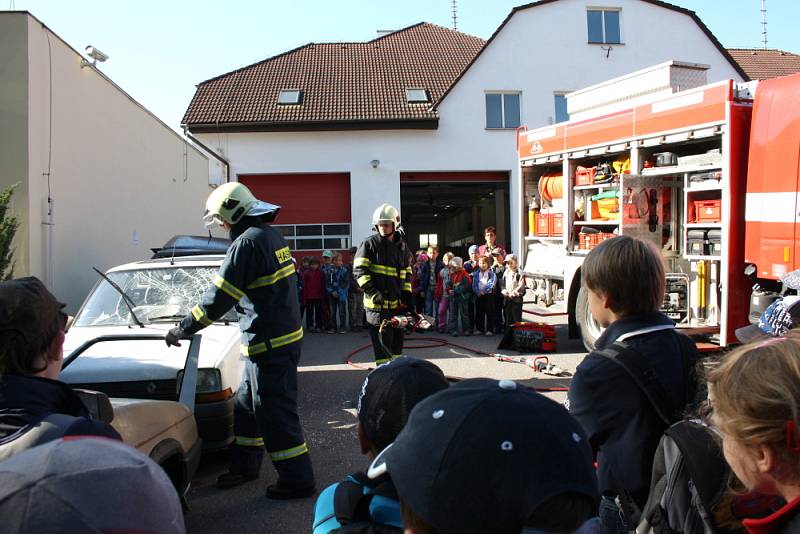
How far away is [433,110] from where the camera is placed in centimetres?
2261

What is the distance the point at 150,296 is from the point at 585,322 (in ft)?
19.2

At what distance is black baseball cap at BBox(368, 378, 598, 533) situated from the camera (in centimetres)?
113

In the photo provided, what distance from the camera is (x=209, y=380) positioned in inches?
202

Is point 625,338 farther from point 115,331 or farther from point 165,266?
point 165,266

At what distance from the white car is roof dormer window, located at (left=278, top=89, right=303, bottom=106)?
1700 cm

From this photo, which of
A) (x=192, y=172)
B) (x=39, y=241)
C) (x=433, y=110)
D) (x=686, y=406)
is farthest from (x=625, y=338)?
(x=192, y=172)

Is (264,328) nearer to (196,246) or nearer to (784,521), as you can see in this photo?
(784,521)

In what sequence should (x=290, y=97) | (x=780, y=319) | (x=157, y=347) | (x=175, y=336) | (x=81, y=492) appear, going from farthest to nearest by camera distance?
(x=290, y=97)
(x=157, y=347)
(x=175, y=336)
(x=780, y=319)
(x=81, y=492)

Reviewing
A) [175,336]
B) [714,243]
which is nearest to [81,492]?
[175,336]

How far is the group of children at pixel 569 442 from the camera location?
3.74 ft

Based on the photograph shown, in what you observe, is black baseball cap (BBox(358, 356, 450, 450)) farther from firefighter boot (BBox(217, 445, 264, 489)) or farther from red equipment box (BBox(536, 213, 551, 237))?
red equipment box (BBox(536, 213, 551, 237))

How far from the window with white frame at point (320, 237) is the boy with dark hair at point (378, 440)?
68.3 feet

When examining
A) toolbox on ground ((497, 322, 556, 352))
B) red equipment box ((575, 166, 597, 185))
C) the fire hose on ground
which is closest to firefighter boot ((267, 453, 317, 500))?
the fire hose on ground

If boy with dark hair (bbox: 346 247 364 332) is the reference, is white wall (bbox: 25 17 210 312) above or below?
above
